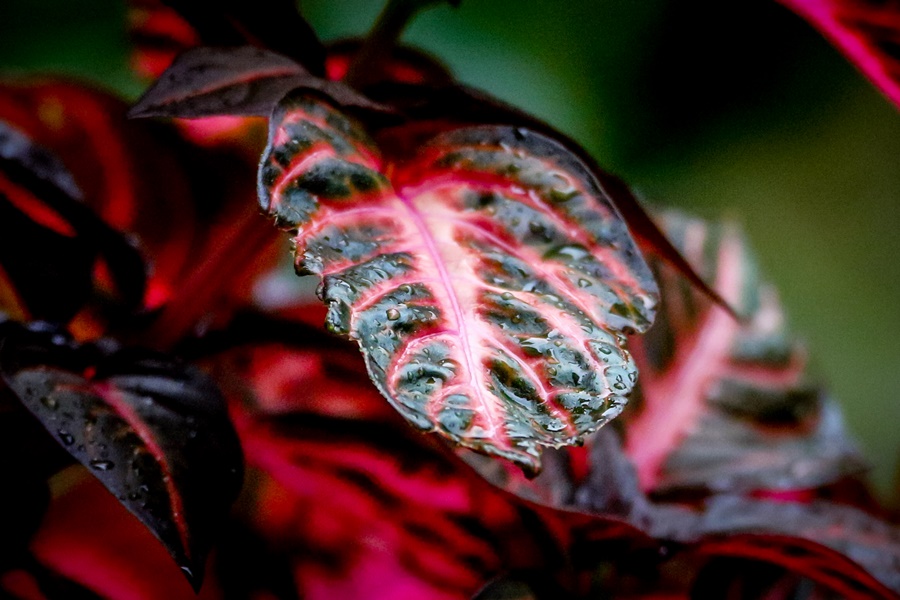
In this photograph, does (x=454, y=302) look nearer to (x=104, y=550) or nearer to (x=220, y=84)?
(x=220, y=84)

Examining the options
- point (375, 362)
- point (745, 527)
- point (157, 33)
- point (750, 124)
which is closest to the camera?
point (375, 362)

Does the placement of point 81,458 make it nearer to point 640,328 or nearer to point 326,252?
point 326,252

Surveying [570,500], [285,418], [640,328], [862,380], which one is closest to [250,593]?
[285,418]

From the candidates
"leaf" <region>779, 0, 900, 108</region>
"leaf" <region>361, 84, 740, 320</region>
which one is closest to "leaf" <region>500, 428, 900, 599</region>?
"leaf" <region>361, 84, 740, 320</region>

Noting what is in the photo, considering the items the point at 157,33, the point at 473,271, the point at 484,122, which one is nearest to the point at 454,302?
the point at 473,271

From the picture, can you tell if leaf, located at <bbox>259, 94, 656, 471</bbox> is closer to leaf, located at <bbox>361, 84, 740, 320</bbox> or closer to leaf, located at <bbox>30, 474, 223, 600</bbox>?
leaf, located at <bbox>361, 84, 740, 320</bbox>

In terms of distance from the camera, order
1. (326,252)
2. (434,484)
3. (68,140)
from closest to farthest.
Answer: (326,252), (434,484), (68,140)

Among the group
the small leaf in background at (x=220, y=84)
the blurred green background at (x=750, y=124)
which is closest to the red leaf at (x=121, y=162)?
the small leaf in background at (x=220, y=84)
